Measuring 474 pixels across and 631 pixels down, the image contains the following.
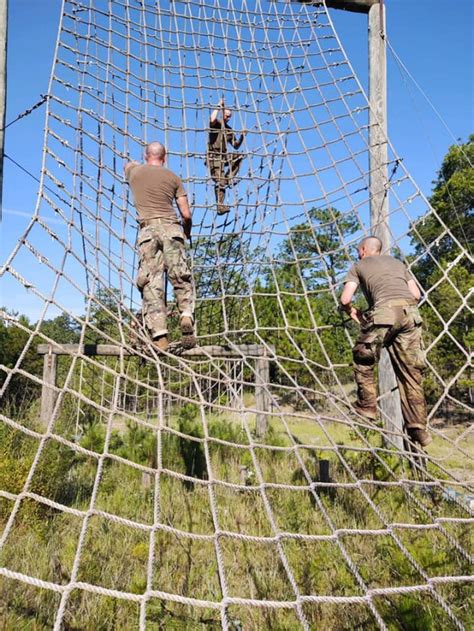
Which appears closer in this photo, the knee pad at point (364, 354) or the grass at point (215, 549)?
the grass at point (215, 549)

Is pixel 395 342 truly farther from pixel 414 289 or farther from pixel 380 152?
pixel 380 152

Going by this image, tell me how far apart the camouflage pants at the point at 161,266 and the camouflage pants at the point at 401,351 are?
36.7 inches

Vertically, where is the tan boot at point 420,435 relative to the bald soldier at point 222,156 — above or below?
below

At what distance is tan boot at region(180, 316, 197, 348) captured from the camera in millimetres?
2420

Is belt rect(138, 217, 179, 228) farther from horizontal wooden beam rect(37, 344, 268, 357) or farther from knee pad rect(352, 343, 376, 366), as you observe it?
knee pad rect(352, 343, 376, 366)

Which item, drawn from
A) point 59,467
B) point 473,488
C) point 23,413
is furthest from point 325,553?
point 23,413

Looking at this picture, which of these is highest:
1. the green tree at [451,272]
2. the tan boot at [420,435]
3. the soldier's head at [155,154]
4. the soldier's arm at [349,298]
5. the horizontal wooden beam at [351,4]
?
the green tree at [451,272]

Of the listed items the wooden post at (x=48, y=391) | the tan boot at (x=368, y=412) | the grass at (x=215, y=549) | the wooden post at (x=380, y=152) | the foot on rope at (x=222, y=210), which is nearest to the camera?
the grass at (x=215, y=549)

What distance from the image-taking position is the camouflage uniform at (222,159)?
3986 mm

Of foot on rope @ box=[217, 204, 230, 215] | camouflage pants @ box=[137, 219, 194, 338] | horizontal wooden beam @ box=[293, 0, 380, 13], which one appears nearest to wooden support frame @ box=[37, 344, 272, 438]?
camouflage pants @ box=[137, 219, 194, 338]

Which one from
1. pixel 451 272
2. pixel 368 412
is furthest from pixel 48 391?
pixel 451 272

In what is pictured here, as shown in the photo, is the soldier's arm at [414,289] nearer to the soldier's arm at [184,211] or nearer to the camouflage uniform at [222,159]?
the soldier's arm at [184,211]

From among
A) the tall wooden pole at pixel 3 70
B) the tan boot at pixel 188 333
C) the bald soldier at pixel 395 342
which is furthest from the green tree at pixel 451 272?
the tall wooden pole at pixel 3 70

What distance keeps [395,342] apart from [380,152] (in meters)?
1.72
